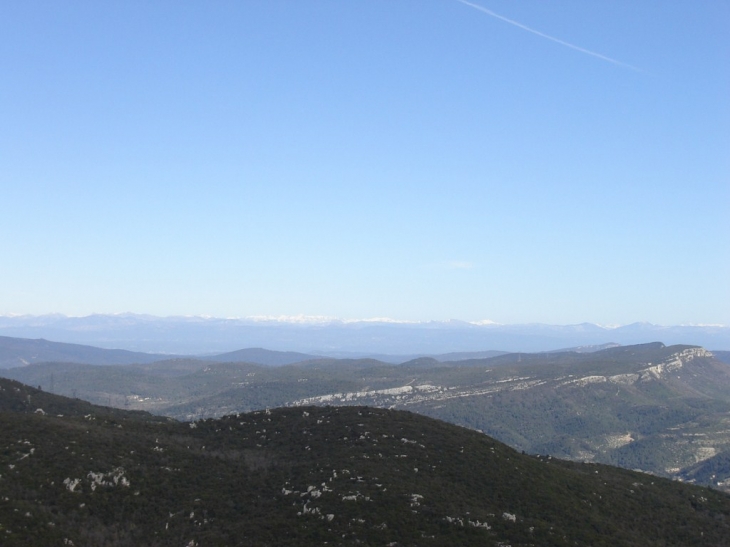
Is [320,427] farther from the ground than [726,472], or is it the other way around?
[320,427]

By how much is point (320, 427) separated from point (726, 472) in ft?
569

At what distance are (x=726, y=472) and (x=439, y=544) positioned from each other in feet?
619

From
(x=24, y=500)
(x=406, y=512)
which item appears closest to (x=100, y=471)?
(x=24, y=500)

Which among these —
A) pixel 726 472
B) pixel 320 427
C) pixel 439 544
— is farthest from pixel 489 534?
pixel 726 472

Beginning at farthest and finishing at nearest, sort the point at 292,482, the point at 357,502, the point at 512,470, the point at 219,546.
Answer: the point at 512,470 → the point at 292,482 → the point at 357,502 → the point at 219,546

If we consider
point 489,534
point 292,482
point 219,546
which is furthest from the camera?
point 292,482

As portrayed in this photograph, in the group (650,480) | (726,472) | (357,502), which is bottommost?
(726,472)

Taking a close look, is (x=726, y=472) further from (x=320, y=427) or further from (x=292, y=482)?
(x=292, y=482)

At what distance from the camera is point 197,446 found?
63938 mm

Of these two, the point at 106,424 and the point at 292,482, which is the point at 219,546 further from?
the point at 106,424

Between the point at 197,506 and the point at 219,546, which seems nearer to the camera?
the point at 219,546

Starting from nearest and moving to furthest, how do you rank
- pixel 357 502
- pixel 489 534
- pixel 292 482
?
pixel 489 534, pixel 357 502, pixel 292 482

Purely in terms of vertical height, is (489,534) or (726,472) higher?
(489,534)

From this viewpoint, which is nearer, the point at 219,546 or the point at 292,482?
the point at 219,546
